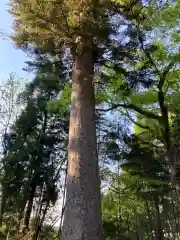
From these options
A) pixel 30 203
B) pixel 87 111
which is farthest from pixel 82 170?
pixel 30 203

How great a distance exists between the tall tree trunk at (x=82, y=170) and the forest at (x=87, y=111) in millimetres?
16

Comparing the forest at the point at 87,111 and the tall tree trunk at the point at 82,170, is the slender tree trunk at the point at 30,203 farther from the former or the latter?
the tall tree trunk at the point at 82,170

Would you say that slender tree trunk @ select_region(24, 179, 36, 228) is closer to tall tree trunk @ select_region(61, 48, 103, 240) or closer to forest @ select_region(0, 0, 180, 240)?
forest @ select_region(0, 0, 180, 240)

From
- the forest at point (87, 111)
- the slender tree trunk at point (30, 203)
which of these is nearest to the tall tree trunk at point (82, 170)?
the forest at point (87, 111)

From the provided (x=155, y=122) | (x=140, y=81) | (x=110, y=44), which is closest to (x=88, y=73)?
(x=110, y=44)

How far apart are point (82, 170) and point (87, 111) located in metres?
1.20

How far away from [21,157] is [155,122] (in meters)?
5.72

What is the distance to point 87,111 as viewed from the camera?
4.75 metres

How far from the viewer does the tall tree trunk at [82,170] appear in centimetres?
354

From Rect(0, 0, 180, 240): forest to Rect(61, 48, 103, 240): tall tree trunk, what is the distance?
0.05 ft

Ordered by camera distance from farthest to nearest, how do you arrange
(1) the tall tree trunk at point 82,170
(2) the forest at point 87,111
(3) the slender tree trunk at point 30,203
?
(3) the slender tree trunk at point 30,203
(2) the forest at point 87,111
(1) the tall tree trunk at point 82,170

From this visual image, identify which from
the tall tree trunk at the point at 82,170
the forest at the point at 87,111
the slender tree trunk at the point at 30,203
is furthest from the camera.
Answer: the slender tree trunk at the point at 30,203

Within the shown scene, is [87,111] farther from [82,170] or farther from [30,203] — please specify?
[30,203]

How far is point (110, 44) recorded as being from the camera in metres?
5.86
